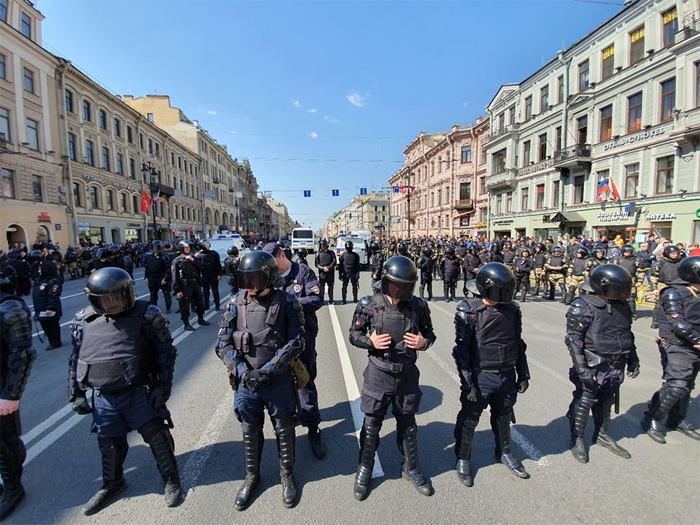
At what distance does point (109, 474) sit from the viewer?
2473mm

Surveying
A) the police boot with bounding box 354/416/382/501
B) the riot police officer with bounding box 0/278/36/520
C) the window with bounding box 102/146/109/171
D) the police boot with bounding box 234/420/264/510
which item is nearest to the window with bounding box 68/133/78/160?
the window with bounding box 102/146/109/171

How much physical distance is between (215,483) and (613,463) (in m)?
3.39

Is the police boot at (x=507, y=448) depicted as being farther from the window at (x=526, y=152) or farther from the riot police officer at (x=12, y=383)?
the window at (x=526, y=152)

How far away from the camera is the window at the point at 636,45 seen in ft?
57.4

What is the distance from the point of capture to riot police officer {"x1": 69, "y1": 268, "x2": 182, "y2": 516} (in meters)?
2.26

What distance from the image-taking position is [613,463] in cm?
287

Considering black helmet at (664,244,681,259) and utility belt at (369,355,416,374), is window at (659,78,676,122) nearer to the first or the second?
black helmet at (664,244,681,259)

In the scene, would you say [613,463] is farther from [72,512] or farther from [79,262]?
[79,262]

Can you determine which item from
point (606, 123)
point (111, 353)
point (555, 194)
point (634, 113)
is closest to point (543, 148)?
point (555, 194)

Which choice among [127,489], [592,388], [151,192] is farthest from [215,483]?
[151,192]

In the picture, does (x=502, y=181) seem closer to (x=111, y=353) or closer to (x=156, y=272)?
(x=156, y=272)

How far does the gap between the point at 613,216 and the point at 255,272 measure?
23.2 metres

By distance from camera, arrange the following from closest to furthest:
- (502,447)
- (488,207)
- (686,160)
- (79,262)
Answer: (502,447), (686,160), (79,262), (488,207)

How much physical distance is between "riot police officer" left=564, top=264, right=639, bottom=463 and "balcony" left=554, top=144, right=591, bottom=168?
2240 cm
